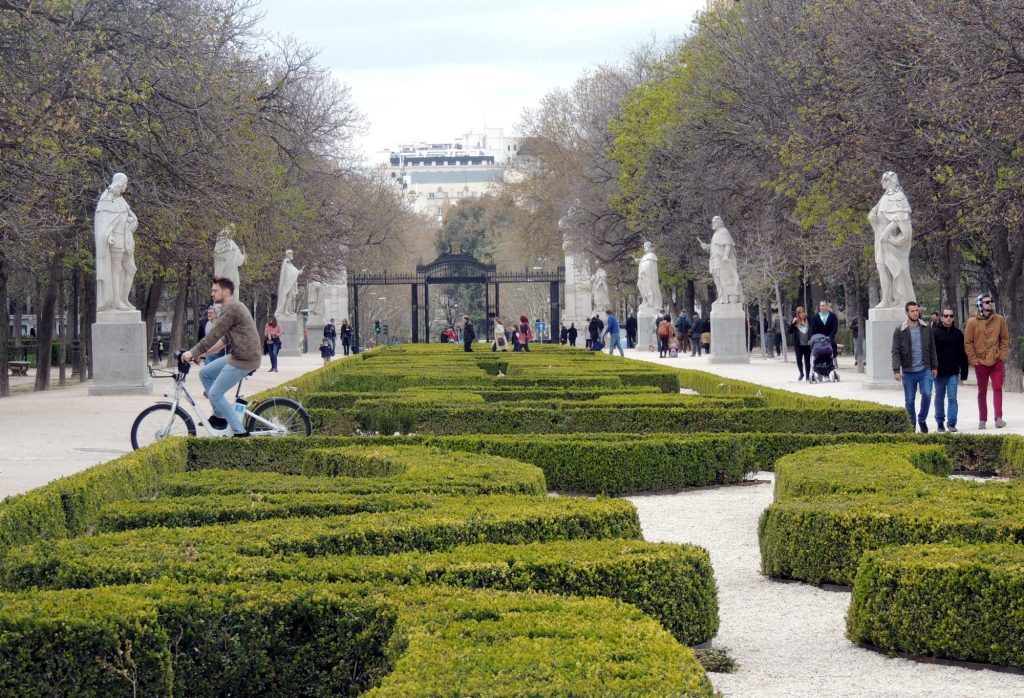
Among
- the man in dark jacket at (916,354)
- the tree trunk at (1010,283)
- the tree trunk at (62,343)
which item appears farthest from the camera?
the tree trunk at (62,343)

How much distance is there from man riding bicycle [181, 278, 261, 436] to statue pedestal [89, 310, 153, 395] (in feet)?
37.1

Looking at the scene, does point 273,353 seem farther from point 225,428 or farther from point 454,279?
point 225,428

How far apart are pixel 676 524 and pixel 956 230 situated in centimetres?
1543

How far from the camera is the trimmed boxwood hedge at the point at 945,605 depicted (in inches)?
227

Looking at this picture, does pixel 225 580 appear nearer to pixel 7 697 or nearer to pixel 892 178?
pixel 7 697

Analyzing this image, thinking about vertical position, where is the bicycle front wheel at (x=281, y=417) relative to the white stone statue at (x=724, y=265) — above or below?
below

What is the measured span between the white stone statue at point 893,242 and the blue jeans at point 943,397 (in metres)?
7.29

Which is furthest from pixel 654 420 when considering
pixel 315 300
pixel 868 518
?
pixel 315 300

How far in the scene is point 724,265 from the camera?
35.9 meters

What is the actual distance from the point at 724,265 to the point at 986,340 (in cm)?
2049

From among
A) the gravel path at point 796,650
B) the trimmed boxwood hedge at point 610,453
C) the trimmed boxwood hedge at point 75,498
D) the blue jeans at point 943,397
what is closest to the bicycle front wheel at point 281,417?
the trimmed boxwood hedge at point 610,453

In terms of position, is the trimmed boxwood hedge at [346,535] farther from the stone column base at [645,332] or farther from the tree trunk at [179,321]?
the stone column base at [645,332]

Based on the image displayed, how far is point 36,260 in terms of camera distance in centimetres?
2884

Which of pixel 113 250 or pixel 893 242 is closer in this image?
pixel 893 242
